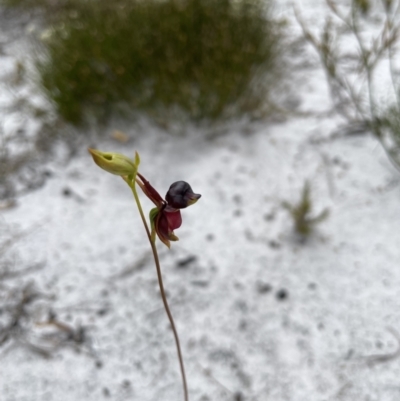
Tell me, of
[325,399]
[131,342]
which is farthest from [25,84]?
[325,399]

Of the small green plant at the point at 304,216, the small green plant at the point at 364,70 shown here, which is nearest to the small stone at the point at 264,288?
the small green plant at the point at 304,216

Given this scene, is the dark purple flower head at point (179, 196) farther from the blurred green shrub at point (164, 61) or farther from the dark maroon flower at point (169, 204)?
the blurred green shrub at point (164, 61)

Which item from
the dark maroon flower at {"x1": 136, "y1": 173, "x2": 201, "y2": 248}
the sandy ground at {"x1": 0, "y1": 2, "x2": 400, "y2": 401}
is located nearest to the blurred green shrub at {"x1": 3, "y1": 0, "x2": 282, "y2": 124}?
Answer: the sandy ground at {"x1": 0, "y1": 2, "x2": 400, "y2": 401}

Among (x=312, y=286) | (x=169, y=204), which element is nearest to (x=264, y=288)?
(x=312, y=286)

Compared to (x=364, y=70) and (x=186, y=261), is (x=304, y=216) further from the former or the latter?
(x=364, y=70)

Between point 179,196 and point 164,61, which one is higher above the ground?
point 164,61

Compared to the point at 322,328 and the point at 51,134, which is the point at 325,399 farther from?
the point at 51,134
